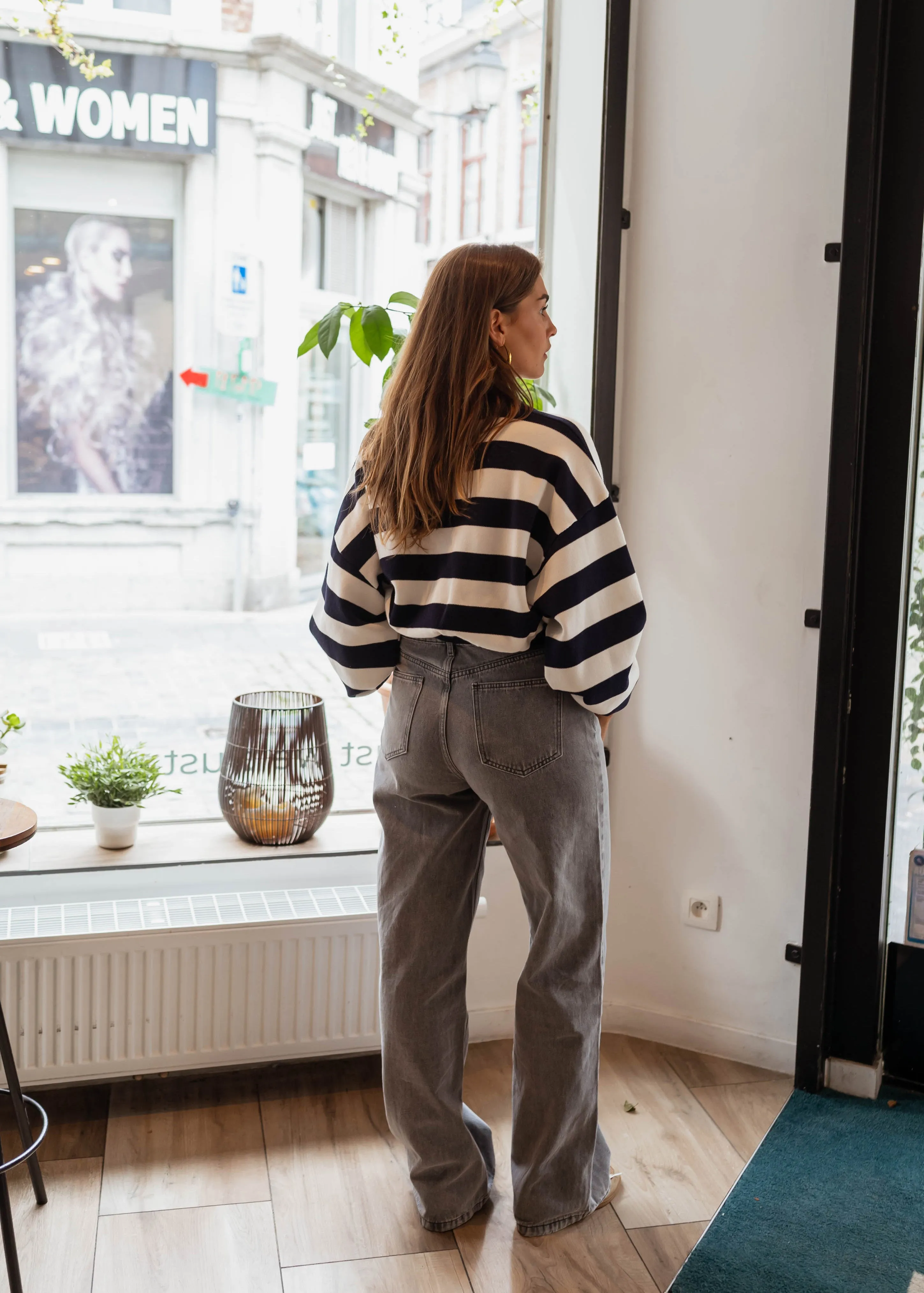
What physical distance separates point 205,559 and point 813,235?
1.40m

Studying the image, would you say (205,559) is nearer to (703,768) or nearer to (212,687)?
(212,687)

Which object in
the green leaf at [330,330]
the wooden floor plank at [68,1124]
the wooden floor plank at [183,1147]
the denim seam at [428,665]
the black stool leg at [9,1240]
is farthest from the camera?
the green leaf at [330,330]

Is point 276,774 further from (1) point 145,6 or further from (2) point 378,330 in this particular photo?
(1) point 145,6

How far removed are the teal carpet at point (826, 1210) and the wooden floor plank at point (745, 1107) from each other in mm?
26

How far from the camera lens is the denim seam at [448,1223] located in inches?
75.5

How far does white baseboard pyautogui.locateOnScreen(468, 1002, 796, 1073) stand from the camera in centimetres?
251

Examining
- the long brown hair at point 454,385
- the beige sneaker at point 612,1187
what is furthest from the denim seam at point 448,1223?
the long brown hair at point 454,385

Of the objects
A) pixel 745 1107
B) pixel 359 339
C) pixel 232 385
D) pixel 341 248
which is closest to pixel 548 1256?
pixel 745 1107

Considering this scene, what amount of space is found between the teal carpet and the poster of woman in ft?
5.81

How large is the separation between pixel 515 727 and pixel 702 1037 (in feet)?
4.04

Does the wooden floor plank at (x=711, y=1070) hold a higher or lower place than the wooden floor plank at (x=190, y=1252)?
lower

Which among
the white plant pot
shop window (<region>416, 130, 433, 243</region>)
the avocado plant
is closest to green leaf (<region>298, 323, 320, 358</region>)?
the avocado plant

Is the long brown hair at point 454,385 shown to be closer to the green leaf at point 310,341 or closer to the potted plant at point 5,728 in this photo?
the green leaf at point 310,341

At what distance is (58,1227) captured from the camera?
190 centimetres
